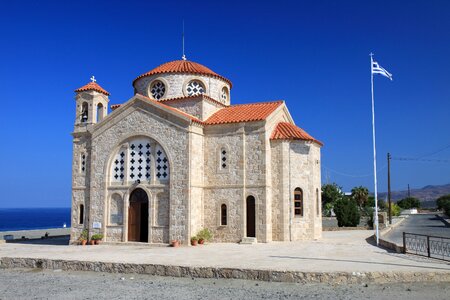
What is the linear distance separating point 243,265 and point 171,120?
11303 mm

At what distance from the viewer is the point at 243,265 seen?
1541cm

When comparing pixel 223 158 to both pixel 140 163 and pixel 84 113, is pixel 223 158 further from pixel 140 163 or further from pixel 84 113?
pixel 84 113

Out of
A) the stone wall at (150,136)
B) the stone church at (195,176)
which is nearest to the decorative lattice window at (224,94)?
the stone church at (195,176)

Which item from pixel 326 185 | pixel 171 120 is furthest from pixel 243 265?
pixel 326 185

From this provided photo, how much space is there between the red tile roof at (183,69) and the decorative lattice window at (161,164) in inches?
241

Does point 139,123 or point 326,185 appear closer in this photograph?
point 139,123

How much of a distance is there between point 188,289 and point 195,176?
11345mm

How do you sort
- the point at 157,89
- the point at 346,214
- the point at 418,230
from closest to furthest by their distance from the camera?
1. the point at 157,89
2. the point at 418,230
3. the point at 346,214

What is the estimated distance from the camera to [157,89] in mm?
29078

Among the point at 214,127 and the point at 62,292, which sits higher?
the point at 214,127

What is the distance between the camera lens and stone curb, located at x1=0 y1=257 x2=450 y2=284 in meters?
13.5

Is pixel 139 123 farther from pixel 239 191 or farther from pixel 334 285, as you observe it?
pixel 334 285

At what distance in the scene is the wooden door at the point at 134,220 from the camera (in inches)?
984

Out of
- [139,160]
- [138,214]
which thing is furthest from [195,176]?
[138,214]
